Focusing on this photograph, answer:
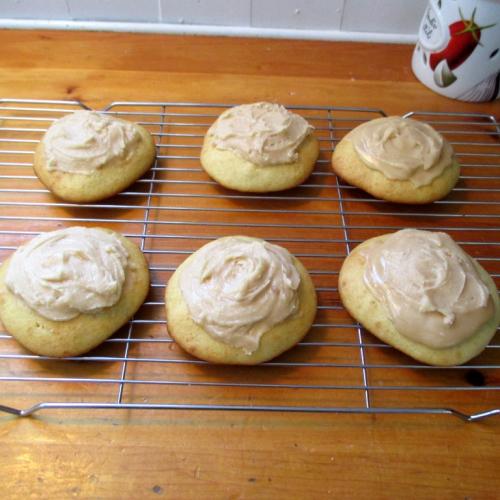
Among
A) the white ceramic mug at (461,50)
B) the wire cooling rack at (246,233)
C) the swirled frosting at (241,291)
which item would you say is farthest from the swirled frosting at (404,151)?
the swirled frosting at (241,291)

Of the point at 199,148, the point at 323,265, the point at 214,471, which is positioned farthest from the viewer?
the point at 199,148

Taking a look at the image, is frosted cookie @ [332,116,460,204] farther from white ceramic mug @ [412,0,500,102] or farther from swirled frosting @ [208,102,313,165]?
white ceramic mug @ [412,0,500,102]

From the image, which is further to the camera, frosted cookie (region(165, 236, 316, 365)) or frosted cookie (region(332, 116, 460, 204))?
frosted cookie (region(332, 116, 460, 204))

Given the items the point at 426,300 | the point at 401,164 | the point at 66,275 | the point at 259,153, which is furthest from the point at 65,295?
the point at 401,164

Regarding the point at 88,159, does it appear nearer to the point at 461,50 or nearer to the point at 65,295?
the point at 65,295

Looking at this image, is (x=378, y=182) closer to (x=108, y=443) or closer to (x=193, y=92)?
(x=193, y=92)

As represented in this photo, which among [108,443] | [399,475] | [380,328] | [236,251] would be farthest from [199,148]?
[399,475]

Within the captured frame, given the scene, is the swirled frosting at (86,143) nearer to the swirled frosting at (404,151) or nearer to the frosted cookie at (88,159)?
the frosted cookie at (88,159)

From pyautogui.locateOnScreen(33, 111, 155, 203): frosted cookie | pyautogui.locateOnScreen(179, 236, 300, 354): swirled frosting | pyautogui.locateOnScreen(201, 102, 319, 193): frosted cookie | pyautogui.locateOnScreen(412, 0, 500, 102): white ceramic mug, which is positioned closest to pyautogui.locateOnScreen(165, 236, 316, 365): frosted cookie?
pyautogui.locateOnScreen(179, 236, 300, 354): swirled frosting
